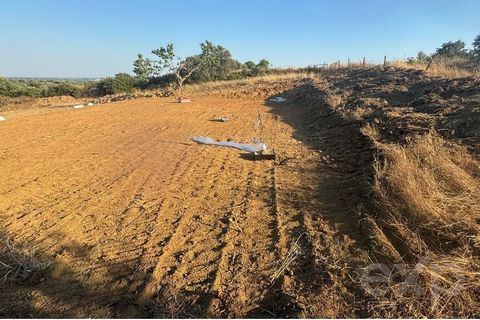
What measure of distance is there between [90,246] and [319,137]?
6799 millimetres

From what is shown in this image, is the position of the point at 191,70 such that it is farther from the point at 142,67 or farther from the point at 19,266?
the point at 19,266

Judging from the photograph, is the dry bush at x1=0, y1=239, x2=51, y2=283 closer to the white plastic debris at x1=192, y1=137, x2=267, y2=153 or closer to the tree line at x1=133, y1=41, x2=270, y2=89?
the white plastic debris at x1=192, y1=137, x2=267, y2=153

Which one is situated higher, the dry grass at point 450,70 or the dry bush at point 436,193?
the dry grass at point 450,70

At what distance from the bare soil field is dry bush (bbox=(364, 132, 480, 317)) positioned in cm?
1

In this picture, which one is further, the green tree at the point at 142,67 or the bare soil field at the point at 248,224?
the green tree at the point at 142,67

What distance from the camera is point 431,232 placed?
3484 mm

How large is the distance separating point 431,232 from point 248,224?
6.77ft

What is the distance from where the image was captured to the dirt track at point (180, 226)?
10.9 feet

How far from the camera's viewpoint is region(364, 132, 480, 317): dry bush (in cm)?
278

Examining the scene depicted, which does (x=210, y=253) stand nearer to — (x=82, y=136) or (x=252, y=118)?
(x=82, y=136)

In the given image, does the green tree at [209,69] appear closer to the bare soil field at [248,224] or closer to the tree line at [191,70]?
the tree line at [191,70]

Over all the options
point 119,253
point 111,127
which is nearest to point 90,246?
point 119,253

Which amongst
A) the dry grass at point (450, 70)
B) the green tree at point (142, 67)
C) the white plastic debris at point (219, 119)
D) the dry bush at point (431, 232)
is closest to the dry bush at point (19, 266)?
the dry bush at point (431, 232)

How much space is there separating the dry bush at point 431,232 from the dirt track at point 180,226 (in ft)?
1.36
